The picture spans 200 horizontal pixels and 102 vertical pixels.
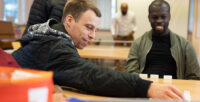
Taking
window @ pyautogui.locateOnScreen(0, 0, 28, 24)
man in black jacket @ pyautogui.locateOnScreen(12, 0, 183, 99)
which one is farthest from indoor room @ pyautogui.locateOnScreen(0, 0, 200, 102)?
window @ pyautogui.locateOnScreen(0, 0, 28, 24)

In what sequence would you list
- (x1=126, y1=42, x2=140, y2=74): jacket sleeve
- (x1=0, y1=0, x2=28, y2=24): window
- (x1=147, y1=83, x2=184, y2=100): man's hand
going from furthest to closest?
1. (x1=0, y1=0, x2=28, y2=24): window
2. (x1=126, y1=42, x2=140, y2=74): jacket sleeve
3. (x1=147, y1=83, x2=184, y2=100): man's hand

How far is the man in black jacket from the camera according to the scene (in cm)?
63

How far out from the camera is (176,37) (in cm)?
151

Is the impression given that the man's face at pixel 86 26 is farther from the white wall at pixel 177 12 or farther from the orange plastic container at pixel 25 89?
the orange plastic container at pixel 25 89

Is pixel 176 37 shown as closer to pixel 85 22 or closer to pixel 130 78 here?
pixel 85 22

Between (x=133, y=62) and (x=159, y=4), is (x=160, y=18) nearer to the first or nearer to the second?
(x=159, y=4)

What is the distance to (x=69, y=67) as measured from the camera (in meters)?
0.70

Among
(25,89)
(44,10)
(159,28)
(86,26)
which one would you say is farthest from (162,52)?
(25,89)

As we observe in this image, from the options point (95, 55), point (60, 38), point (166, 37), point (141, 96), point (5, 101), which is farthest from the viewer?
point (95, 55)

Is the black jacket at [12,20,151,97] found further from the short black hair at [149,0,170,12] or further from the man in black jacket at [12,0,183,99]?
the short black hair at [149,0,170,12]

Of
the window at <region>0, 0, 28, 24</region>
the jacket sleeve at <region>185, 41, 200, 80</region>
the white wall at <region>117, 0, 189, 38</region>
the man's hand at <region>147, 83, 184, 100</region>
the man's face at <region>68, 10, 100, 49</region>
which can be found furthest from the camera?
the window at <region>0, 0, 28, 24</region>

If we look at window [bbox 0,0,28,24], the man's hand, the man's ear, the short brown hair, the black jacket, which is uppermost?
window [bbox 0,0,28,24]

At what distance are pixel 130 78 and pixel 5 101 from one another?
45 cm

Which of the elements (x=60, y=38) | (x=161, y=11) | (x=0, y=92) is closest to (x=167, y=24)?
(x=161, y=11)
